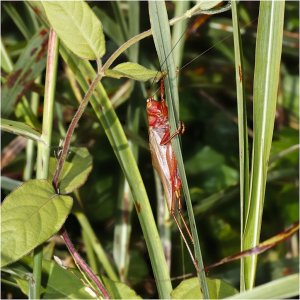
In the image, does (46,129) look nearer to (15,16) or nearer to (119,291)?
(119,291)

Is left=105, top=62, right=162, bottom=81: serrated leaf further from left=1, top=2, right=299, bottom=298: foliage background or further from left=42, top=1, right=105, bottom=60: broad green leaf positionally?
left=1, top=2, right=299, bottom=298: foliage background

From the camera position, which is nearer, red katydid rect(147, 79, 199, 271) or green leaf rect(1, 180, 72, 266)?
green leaf rect(1, 180, 72, 266)

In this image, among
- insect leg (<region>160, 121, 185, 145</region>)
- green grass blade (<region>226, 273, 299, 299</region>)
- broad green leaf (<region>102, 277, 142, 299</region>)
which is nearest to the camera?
green grass blade (<region>226, 273, 299, 299</region>)

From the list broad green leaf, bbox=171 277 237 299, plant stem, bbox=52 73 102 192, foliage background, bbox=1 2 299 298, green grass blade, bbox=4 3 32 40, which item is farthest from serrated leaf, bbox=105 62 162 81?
green grass blade, bbox=4 3 32 40

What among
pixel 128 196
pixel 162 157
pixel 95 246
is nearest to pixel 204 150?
pixel 128 196

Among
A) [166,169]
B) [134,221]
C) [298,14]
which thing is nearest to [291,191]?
[134,221]

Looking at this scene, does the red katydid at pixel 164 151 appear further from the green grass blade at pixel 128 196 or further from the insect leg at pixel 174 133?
the green grass blade at pixel 128 196

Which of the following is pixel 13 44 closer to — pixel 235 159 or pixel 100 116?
pixel 235 159
